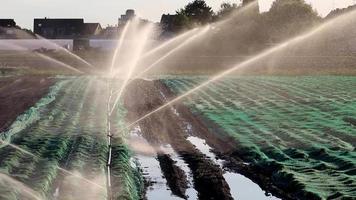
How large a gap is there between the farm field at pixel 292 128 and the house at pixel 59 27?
7239cm

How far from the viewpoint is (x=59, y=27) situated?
99.6m

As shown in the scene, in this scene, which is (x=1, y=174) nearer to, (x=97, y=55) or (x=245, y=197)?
(x=245, y=197)

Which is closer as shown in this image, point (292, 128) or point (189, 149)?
point (189, 149)

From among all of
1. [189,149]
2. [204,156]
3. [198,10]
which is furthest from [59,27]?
[204,156]

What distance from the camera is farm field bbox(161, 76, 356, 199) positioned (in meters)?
10.9

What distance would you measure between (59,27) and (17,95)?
248 feet

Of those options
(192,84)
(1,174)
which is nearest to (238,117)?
(1,174)

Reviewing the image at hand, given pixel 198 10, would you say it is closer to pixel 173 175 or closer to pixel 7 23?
pixel 7 23

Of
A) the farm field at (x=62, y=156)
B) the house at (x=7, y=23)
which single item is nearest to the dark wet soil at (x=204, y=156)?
the farm field at (x=62, y=156)

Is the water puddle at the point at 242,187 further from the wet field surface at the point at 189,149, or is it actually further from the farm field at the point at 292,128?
the farm field at the point at 292,128

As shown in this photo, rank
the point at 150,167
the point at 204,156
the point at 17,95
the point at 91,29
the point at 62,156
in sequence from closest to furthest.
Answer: the point at 150,167, the point at 62,156, the point at 204,156, the point at 17,95, the point at 91,29

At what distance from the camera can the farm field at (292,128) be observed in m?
10.9

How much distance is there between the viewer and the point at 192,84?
105ft

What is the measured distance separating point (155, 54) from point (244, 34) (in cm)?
936
